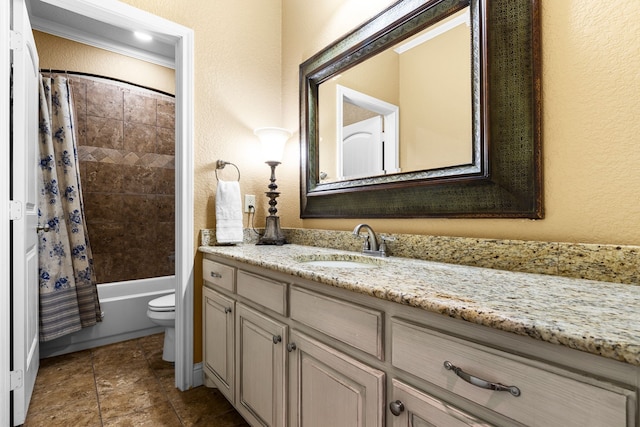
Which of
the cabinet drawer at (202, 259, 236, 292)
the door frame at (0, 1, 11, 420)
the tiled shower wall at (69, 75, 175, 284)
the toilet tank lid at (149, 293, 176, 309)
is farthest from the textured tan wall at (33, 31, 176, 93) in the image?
the cabinet drawer at (202, 259, 236, 292)

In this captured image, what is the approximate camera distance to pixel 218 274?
1674 millimetres

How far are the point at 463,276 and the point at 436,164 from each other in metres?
0.54

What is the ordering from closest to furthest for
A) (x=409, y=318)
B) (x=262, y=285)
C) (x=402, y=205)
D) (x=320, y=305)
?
(x=409, y=318) → (x=320, y=305) → (x=262, y=285) → (x=402, y=205)

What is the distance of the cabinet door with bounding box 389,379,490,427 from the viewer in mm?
646

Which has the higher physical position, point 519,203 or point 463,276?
point 519,203

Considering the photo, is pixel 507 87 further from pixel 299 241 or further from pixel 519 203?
pixel 299 241

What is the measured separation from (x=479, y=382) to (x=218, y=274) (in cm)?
135

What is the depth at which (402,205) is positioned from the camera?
4.76ft

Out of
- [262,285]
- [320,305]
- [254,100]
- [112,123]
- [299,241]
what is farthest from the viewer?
[112,123]

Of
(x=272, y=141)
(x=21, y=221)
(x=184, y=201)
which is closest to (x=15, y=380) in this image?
(x=21, y=221)

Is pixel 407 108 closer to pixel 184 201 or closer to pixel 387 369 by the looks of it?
pixel 387 369

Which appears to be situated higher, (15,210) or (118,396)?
(15,210)

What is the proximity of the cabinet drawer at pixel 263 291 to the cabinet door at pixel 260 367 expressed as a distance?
0.06 m

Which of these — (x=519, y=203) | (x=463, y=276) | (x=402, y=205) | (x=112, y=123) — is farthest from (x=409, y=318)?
(x=112, y=123)
